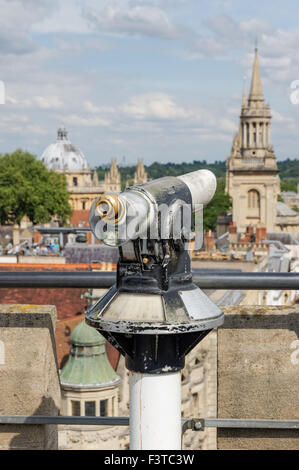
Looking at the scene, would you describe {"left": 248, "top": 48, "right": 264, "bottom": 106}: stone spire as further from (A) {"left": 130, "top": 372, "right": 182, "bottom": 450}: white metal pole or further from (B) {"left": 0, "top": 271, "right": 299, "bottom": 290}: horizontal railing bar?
(A) {"left": 130, "top": 372, "right": 182, "bottom": 450}: white metal pole

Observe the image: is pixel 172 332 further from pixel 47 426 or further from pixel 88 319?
pixel 47 426

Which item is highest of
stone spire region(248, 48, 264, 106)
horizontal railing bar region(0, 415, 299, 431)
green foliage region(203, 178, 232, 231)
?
stone spire region(248, 48, 264, 106)

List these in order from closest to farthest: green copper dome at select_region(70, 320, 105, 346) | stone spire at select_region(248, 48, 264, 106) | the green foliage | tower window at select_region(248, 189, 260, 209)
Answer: green copper dome at select_region(70, 320, 105, 346), the green foliage, tower window at select_region(248, 189, 260, 209), stone spire at select_region(248, 48, 264, 106)

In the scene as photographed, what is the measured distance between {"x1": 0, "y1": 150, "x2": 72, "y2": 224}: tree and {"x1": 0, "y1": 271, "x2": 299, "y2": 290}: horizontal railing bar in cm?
8560

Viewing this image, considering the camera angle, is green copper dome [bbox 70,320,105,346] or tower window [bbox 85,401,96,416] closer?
tower window [bbox 85,401,96,416]

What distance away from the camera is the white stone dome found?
534ft

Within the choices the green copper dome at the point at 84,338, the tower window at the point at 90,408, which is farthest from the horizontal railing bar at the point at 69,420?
the green copper dome at the point at 84,338

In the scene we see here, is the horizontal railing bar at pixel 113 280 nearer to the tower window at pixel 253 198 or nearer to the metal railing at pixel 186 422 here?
the metal railing at pixel 186 422

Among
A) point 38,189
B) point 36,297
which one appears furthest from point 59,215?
point 36,297

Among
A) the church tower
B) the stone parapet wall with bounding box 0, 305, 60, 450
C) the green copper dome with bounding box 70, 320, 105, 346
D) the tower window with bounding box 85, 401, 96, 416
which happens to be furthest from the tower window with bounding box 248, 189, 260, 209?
the stone parapet wall with bounding box 0, 305, 60, 450

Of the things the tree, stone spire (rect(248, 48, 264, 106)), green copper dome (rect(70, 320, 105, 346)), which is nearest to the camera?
green copper dome (rect(70, 320, 105, 346))

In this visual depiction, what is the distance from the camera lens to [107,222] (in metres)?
3.16

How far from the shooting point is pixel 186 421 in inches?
167

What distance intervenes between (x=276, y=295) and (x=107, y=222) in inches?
1595
